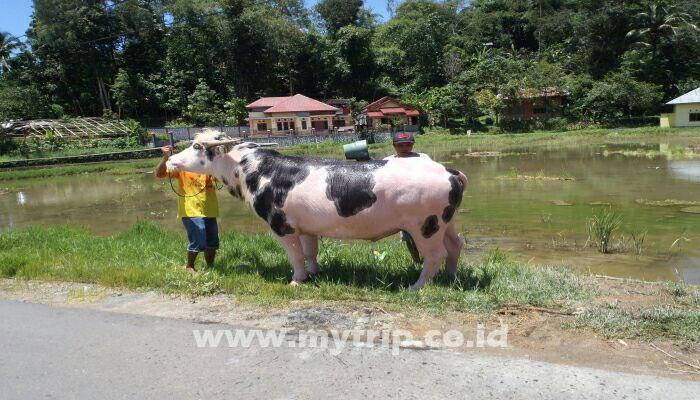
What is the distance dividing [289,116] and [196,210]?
137ft

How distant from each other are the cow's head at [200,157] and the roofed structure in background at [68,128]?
39235mm

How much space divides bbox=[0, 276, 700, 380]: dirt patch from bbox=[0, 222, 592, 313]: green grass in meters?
0.19

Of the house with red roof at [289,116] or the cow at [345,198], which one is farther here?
the house with red roof at [289,116]

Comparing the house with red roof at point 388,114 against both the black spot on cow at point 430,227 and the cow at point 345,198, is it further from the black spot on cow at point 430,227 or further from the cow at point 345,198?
the black spot on cow at point 430,227

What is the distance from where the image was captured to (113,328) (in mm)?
4570

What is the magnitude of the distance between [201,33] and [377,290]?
5735 cm

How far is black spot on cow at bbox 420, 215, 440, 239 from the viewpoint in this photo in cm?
516

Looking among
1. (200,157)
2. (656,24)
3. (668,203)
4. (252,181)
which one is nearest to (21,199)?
(200,157)

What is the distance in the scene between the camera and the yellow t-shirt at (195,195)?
21.3 ft

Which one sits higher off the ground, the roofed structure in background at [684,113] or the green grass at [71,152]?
the green grass at [71,152]

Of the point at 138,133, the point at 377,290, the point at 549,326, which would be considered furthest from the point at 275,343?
the point at 138,133

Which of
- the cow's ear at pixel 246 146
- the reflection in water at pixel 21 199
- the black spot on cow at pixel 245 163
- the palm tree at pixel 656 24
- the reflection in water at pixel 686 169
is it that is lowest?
the reflection in water at pixel 686 169

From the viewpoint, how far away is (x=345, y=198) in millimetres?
5324

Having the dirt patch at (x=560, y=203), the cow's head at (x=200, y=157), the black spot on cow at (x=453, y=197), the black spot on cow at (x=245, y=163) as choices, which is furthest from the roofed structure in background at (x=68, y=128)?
the black spot on cow at (x=453, y=197)
